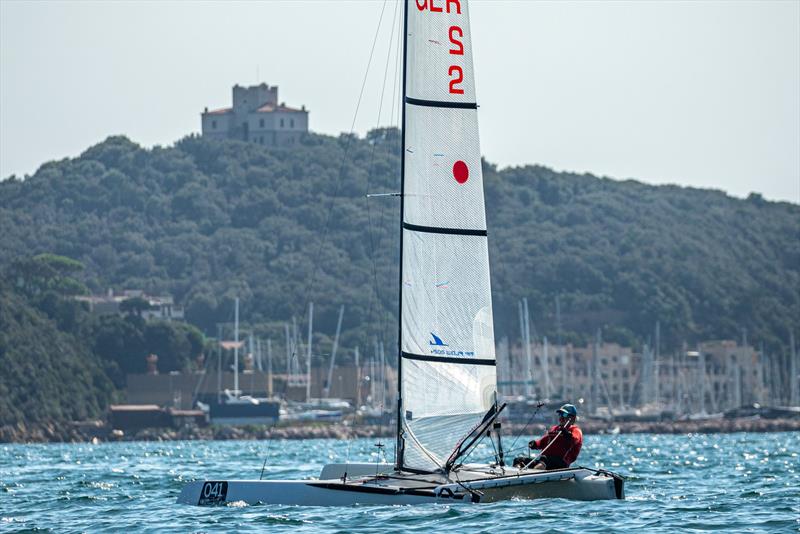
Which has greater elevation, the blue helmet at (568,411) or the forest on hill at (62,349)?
the forest on hill at (62,349)

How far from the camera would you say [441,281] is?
82.4ft

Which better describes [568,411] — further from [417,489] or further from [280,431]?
[280,431]

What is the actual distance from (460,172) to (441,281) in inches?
64.6

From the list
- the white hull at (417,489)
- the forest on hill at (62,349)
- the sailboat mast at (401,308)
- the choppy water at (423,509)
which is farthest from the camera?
the forest on hill at (62,349)

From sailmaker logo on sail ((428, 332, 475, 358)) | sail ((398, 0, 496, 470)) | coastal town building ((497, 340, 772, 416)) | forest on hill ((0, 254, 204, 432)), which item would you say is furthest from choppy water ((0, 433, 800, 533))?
coastal town building ((497, 340, 772, 416))

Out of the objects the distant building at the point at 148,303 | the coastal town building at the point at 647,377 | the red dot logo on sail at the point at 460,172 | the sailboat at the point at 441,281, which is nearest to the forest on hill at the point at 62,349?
the distant building at the point at 148,303

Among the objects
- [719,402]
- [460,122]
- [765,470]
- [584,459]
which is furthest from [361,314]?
[460,122]

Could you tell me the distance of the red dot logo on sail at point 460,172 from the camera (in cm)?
2531

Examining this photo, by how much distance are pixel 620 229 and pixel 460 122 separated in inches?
5974

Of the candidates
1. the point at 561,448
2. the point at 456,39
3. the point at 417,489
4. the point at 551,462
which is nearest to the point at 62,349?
the point at 456,39

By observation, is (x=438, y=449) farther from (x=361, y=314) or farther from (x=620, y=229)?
(x=620, y=229)

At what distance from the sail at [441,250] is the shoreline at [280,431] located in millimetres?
64381

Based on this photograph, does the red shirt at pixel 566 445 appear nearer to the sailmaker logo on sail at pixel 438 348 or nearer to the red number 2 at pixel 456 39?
the sailmaker logo on sail at pixel 438 348

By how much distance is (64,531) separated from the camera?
77.1ft
